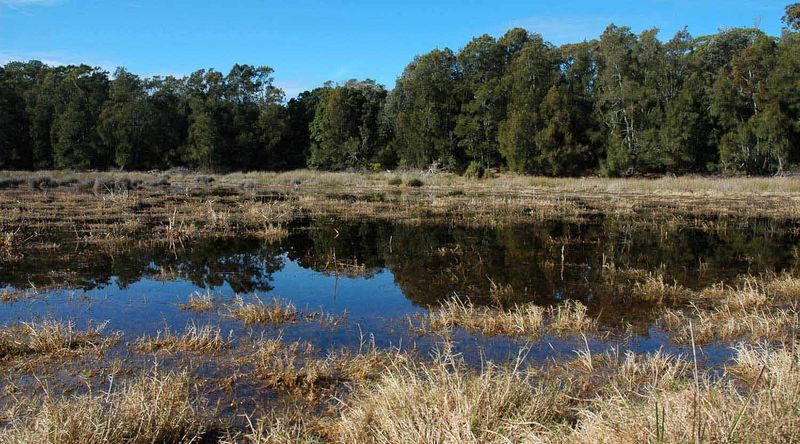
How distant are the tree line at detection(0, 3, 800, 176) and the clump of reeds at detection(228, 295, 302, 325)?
41490mm

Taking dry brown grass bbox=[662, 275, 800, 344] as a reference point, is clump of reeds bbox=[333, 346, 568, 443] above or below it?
above

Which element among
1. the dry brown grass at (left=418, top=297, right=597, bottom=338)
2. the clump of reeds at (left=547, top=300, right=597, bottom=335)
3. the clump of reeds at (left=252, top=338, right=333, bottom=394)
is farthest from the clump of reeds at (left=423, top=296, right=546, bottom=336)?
the clump of reeds at (left=252, top=338, right=333, bottom=394)

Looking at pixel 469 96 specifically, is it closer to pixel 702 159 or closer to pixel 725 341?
pixel 702 159

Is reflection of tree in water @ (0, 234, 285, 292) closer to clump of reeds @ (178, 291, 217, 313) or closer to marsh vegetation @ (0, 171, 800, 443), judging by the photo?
marsh vegetation @ (0, 171, 800, 443)

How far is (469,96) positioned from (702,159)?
25171 mm

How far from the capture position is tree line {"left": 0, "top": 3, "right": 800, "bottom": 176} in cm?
4741

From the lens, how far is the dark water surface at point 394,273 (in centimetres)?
710

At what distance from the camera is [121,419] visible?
3766 millimetres

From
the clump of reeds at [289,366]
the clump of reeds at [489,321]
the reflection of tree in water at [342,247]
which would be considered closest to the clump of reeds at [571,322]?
the clump of reeds at [489,321]

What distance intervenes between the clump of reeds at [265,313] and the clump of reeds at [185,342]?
96cm

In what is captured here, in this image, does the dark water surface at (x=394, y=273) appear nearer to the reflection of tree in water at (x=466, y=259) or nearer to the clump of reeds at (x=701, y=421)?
the reflection of tree in water at (x=466, y=259)

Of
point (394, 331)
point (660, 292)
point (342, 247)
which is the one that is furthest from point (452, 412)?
point (342, 247)

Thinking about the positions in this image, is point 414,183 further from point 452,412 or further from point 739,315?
point 452,412

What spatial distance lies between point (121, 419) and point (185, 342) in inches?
94.7
